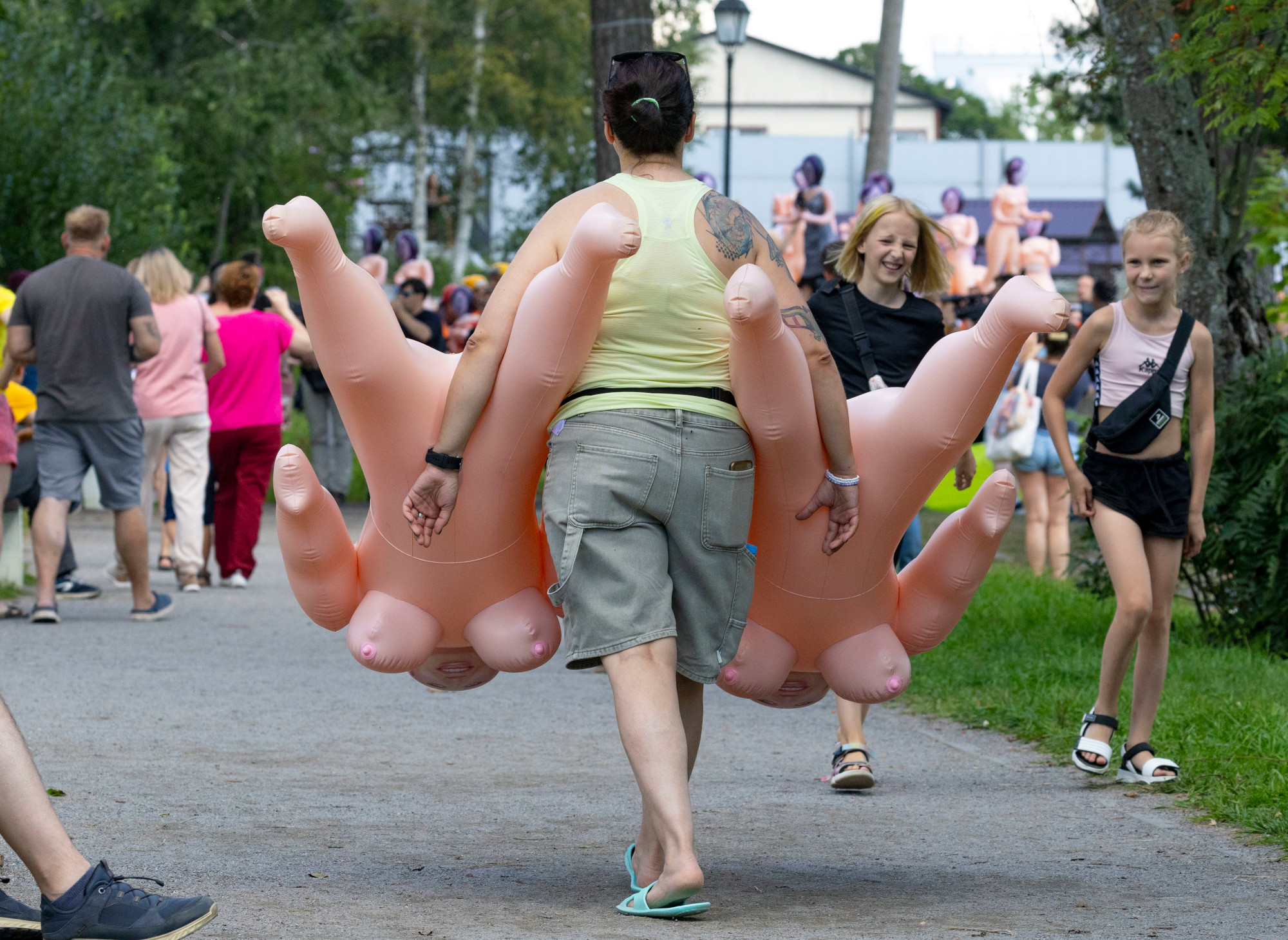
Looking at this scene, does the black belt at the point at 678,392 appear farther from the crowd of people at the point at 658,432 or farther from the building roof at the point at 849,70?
the building roof at the point at 849,70

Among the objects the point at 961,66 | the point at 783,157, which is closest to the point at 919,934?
the point at 783,157

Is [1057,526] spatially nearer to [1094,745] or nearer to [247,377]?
[247,377]

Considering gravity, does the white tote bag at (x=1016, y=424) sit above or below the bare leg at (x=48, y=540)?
above

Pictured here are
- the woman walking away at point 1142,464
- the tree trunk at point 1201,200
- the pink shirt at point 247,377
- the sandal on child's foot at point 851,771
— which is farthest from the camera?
the pink shirt at point 247,377

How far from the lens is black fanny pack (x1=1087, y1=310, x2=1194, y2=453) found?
5.90m

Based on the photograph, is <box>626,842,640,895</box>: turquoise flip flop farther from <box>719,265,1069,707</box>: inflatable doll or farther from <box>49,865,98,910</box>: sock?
<box>49,865,98,910</box>: sock

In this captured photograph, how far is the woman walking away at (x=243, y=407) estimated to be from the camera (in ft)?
37.1

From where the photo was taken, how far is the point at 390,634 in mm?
4434

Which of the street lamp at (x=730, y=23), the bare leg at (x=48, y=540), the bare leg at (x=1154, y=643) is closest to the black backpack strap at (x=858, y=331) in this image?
the bare leg at (x=1154, y=643)

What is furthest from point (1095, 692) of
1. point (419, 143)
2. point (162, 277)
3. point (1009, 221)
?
point (419, 143)

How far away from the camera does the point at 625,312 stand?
4090 mm

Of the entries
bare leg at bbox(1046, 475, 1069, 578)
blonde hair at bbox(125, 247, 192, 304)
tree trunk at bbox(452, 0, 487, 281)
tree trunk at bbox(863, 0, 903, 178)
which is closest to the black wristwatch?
blonde hair at bbox(125, 247, 192, 304)

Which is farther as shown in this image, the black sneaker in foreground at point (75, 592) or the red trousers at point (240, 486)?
the red trousers at point (240, 486)

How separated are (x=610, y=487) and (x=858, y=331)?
2.24m
